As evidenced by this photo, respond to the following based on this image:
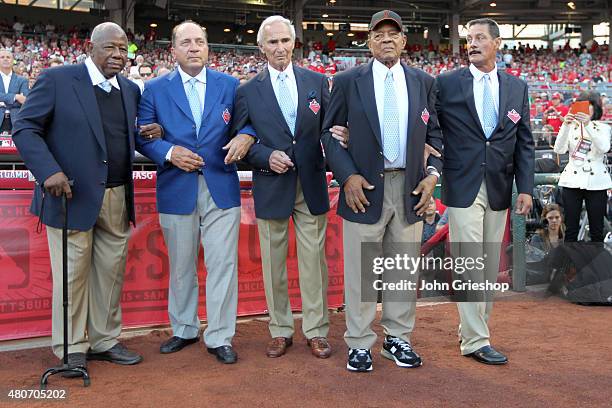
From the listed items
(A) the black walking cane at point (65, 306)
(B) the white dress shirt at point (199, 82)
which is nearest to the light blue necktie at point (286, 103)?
(B) the white dress shirt at point (199, 82)

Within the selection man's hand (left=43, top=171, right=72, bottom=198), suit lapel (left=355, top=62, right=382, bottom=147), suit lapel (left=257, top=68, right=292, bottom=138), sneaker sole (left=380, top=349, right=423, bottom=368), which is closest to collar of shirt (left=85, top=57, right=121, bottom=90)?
man's hand (left=43, top=171, right=72, bottom=198)

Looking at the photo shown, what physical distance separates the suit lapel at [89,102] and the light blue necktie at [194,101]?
63 cm

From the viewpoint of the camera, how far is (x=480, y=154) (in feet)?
14.7

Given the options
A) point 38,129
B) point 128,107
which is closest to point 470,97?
point 128,107

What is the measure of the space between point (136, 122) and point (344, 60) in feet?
90.4

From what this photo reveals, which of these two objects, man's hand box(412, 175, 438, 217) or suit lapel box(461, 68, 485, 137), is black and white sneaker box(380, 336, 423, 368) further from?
suit lapel box(461, 68, 485, 137)

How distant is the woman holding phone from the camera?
268 inches

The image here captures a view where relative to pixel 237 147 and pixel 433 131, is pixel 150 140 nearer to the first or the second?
pixel 237 147

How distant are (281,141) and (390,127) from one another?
29.6 inches

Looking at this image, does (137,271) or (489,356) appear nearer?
(489,356)

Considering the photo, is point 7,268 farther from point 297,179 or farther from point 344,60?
point 344,60

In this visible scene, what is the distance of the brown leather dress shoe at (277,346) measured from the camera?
14.9ft

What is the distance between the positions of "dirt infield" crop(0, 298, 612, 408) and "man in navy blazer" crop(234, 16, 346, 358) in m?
0.27

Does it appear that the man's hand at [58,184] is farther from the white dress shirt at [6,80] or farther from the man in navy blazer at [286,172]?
the white dress shirt at [6,80]
